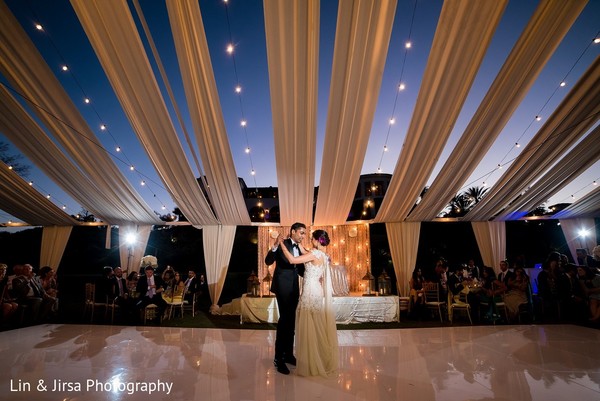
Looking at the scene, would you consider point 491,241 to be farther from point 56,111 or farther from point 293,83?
point 56,111

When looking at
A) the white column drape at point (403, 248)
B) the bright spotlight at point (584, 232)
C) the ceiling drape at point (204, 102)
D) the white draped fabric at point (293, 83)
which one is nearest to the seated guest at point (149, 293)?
the ceiling drape at point (204, 102)

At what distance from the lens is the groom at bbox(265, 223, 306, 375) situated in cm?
319

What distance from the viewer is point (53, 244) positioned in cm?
868

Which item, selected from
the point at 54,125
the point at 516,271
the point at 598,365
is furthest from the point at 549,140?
the point at 54,125

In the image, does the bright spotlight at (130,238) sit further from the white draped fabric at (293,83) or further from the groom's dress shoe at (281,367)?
the groom's dress shoe at (281,367)

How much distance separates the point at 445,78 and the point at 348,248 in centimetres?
570

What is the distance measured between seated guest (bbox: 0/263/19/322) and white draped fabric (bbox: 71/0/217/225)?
9.59 ft

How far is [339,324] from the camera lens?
5973mm

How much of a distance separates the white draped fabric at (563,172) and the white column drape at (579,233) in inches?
74.6

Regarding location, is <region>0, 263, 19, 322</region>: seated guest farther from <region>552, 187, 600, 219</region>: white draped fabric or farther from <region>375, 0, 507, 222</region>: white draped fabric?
<region>552, 187, 600, 219</region>: white draped fabric

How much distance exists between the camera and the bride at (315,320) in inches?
115

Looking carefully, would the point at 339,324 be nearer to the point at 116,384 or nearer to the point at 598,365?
the point at 598,365

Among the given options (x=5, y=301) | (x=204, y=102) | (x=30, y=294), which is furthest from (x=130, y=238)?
(x=204, y=102)

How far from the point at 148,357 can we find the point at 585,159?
7.98 metres
